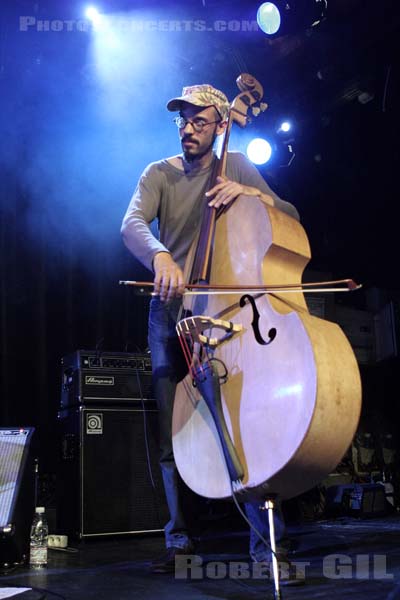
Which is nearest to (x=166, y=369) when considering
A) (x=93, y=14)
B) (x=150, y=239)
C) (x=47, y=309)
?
(x=150, y=239)

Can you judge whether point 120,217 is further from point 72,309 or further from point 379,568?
point 379,568

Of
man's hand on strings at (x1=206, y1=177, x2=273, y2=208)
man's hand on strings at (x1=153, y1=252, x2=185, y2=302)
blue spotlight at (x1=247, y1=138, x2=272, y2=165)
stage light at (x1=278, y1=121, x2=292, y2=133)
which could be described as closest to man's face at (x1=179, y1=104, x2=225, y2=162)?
man's hand on strings at (x1=206, y1=177, x2=273, y2=208)

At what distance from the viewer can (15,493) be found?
2.42 m

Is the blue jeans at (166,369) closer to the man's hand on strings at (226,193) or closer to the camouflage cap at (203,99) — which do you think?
the man's hand on strings at (226,193)

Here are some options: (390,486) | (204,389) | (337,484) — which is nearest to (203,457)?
(204,389)

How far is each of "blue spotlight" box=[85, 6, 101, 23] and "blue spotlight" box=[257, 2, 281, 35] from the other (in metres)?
1.13

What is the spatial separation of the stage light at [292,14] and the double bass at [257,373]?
2.79m

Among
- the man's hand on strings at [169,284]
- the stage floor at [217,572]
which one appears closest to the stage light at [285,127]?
the stage floor at [217,572]

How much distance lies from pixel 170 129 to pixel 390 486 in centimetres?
316

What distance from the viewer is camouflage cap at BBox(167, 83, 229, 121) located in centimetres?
225

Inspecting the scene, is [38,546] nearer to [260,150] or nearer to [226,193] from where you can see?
[226,193]

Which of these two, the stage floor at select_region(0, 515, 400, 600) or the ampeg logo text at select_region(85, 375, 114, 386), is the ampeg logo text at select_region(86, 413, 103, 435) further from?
the stage floor at select_region(0, 515, 400, 600)

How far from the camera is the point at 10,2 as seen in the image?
4.21 m

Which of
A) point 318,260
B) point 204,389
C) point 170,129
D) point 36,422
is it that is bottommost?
point 36,422
